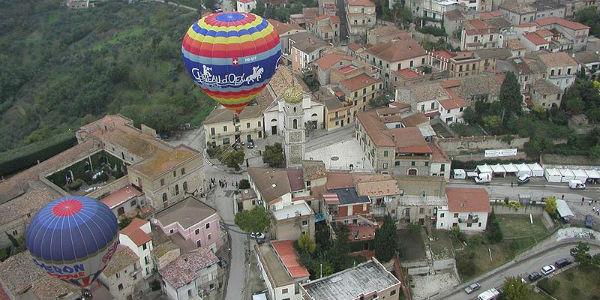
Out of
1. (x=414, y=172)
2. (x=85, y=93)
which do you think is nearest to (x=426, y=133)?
(x=414, y=172)

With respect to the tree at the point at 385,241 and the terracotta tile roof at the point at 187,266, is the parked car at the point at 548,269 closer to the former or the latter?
the tree at the point at 385,241

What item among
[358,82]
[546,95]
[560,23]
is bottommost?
[546,95]

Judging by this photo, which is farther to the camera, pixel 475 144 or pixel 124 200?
pixel 475 144

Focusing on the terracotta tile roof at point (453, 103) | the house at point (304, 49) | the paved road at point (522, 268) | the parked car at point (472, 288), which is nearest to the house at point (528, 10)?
the terracotta tile roof at point (453, 103)

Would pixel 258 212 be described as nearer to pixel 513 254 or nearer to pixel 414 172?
pixel 414 172

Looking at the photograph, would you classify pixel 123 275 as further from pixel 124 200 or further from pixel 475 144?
pixel 475 144

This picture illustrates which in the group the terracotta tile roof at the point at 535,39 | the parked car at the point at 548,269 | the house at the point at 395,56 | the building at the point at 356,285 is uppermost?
the terracotta tile roof at the point at 535,39

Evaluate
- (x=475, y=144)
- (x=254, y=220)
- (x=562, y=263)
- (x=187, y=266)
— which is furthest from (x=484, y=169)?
(x=187, y=266)

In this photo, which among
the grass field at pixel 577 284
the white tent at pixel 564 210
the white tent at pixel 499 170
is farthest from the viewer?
the white tent at pixel 499 170
